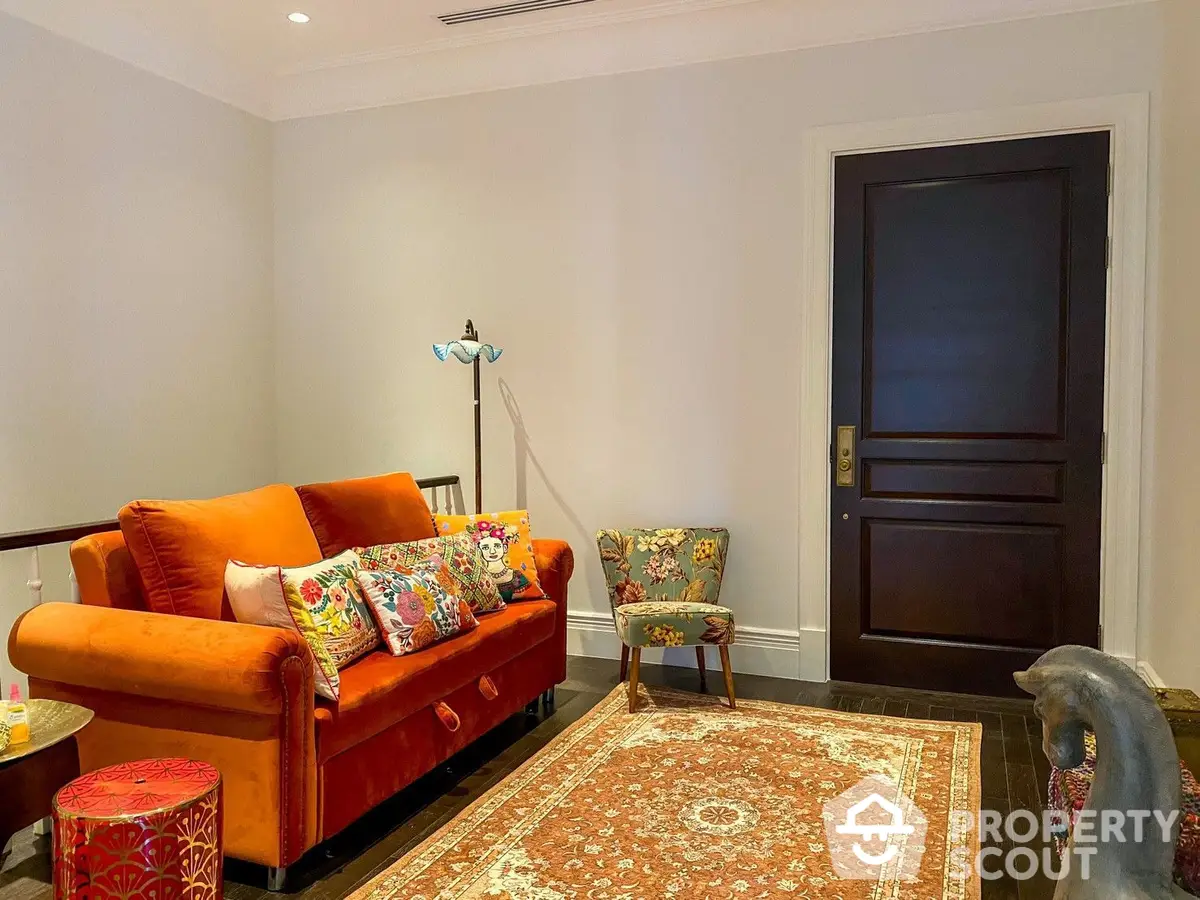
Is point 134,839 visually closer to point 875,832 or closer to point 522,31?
point 875,832

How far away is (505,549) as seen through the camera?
350 centimetres

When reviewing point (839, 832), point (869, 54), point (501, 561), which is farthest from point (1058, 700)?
point (869, 54)

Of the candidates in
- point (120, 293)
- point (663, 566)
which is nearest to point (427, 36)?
point (120, 293)

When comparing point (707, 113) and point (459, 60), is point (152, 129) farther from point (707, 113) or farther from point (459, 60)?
point (707, 113)

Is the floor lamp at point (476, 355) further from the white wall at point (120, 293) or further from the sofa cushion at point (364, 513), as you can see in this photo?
the white wall at point (120, 293)

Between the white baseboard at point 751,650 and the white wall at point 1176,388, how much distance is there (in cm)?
128

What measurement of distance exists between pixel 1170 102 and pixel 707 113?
176 centimetres

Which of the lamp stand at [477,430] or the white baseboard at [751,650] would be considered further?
the lamp stand at [477,430]

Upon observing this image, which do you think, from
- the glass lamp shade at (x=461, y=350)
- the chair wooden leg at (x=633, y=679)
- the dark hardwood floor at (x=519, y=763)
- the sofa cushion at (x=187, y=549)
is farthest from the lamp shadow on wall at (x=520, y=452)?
the sofa cushion at (x=187, y=549)

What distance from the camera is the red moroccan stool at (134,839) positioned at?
5.74ft

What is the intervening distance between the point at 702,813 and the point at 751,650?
4.84 feet

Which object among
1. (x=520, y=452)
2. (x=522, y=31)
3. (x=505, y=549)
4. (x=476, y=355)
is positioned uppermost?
(x=522, y=31)

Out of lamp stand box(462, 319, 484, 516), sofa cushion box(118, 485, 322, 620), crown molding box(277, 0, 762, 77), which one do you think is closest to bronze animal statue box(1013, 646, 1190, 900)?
sofa cushion box(118, 485, 322, 620)

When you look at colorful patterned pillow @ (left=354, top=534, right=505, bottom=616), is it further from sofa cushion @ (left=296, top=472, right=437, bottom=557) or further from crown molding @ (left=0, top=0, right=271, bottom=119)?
crown molding @ (left=0, top=0, right=271, bottom=119)
